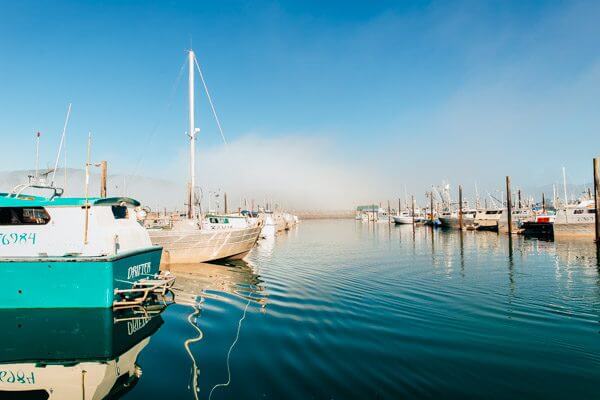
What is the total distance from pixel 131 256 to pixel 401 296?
966 centimetres

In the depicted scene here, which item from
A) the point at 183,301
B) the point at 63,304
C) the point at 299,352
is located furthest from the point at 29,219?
the point at 299,352

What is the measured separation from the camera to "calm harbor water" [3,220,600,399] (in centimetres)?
616

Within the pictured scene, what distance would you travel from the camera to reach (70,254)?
1085 centimetres

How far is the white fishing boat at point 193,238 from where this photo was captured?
2178 cm

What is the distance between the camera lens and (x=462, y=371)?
673 cm

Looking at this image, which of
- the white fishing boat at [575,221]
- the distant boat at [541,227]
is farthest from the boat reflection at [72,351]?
the distant boat at [541,227]

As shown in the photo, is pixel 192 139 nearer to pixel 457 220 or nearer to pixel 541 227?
pixel 541 227

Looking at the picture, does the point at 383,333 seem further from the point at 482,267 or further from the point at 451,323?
the point at 482,267

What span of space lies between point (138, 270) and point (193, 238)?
384 inches

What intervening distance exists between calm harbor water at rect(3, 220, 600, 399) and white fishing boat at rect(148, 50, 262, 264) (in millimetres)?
5099

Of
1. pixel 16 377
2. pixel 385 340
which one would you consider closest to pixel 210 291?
pixel 16 377

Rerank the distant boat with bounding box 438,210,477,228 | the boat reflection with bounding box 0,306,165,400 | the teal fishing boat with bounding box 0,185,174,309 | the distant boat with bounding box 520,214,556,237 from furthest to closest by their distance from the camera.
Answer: the distant boat with bounding box 438,210,477,228, the distant boat with bounding box 520,214,556,237, the teal fishing boat with bounding box 0,185,174,309, the boat reflection with bounding box 0,306,165,400

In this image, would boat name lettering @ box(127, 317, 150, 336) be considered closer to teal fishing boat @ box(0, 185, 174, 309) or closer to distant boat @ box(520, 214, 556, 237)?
teal fishing boat @ box(0, 185, 174, 309)

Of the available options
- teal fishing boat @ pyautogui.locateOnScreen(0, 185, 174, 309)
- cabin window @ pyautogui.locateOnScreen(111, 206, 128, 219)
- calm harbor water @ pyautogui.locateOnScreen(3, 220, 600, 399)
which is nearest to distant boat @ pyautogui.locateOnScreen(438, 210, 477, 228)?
calm harbor water @ pyautogui.locateOnScreen(3, 220, 600, 399)
